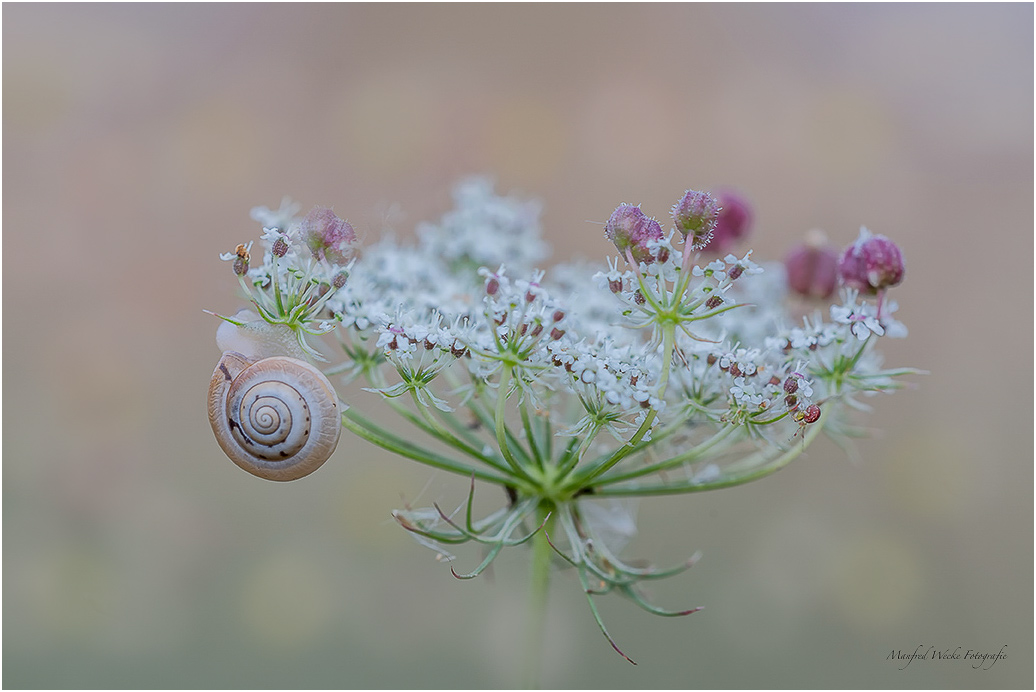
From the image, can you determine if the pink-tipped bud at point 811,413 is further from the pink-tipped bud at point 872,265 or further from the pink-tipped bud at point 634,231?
the pink-tipped bud at point 634,231

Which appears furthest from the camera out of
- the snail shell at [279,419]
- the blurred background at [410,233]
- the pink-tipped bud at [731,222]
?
the blurred background at [410,233]

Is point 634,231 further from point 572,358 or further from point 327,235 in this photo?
point 327,235

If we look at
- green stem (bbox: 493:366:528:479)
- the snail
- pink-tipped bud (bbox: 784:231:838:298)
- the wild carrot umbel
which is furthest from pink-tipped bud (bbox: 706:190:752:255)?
the snail

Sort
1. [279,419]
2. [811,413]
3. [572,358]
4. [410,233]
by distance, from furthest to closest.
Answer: [410,233], [811,413], [572,358], [279,419]

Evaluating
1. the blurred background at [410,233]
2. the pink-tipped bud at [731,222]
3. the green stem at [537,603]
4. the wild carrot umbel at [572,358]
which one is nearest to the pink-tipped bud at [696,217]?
the wild carrot umbel at [572,358]

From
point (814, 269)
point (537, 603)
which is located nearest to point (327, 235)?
point (537, 603)
